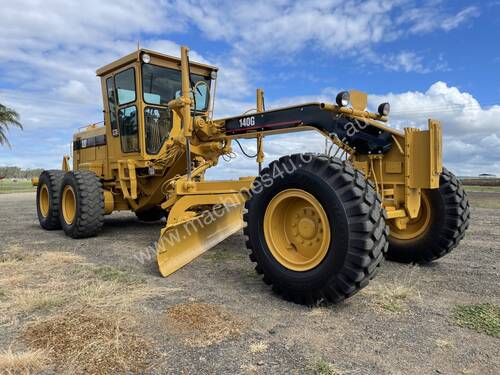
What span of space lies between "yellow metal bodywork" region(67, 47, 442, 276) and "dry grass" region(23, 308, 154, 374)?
152 centimetres

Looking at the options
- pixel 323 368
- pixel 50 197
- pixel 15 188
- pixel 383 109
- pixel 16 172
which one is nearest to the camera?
pixel 323 368

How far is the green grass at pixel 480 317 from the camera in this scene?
10.6 ft

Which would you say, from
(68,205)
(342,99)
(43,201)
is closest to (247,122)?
(342,99)

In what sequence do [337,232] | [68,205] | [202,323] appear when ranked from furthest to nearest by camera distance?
[68,205] → [337,232] → [202,323]

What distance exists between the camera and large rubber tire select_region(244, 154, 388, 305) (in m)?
3.47

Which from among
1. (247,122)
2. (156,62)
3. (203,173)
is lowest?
(203,173)

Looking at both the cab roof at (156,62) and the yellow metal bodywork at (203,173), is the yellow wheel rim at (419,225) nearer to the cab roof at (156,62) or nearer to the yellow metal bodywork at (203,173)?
the yellow metal bodywork at (203,173)

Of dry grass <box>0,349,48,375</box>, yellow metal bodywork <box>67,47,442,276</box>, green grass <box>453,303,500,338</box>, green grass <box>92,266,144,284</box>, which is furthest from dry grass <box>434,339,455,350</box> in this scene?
green grass <box>92,266,144,284</box>

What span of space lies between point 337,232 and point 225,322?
3.95 feet

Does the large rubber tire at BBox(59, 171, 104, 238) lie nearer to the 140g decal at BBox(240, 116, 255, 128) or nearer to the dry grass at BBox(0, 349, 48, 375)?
the 140g decal at BBox(240, 116, 255, 128)

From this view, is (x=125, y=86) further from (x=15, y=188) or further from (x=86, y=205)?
(x=15, y=188)

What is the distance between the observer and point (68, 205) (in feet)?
26.5

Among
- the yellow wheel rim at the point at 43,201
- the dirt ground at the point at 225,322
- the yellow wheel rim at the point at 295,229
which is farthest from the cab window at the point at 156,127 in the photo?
the yellow wheel rim at the point at 295,229

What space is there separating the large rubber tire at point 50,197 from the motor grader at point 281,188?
0.15ft
